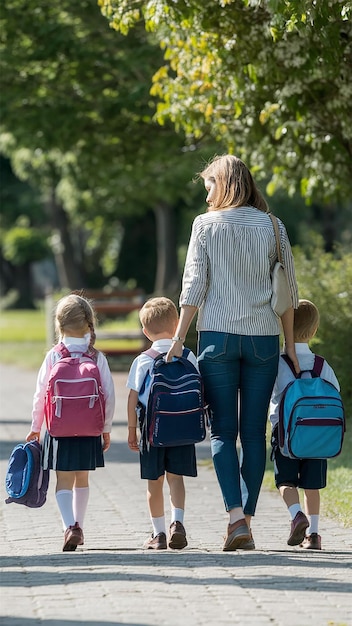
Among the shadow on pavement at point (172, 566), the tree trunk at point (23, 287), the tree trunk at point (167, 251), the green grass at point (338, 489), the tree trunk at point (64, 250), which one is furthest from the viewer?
the tree trunk at point (23, 287)

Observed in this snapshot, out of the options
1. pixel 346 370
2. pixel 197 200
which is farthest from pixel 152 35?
pixel 197 200

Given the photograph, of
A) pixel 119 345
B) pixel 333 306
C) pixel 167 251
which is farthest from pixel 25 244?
pixel 333 306

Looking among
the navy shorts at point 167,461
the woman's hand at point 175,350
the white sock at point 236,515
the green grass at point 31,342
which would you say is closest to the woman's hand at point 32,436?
the navy shorts at point 167,461

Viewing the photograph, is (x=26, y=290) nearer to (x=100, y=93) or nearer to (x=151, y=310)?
(x=100, y=93)

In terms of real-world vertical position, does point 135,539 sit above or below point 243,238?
below

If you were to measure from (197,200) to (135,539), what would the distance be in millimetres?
26203

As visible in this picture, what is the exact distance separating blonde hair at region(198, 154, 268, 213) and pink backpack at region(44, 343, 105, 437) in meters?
1.12

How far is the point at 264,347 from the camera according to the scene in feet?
21.4

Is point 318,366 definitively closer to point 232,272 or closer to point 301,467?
point 301,467

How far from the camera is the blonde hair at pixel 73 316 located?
6683 millimetres

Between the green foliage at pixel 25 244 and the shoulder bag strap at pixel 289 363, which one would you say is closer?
the shoulder bag strap at pixel 289 363

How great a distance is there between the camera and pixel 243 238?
650 centimetres

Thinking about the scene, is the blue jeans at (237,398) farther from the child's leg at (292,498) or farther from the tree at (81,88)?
the tree at (81,88)

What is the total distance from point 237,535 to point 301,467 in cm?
58
